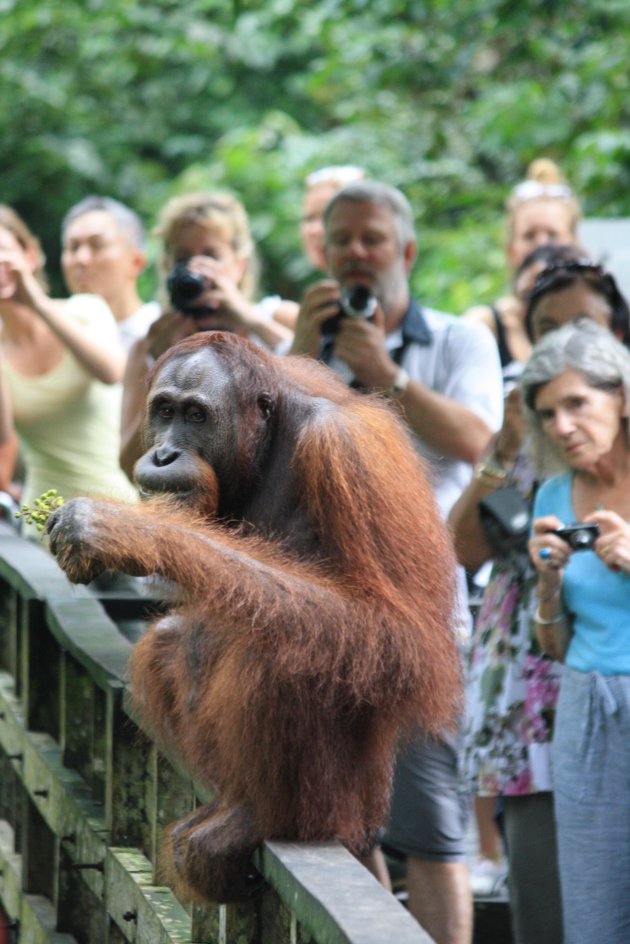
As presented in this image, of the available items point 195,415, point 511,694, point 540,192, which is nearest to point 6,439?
point 540,192

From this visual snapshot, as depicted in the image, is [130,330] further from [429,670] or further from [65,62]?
[65,62]

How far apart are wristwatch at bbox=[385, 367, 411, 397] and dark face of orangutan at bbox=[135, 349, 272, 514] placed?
3.38 feet

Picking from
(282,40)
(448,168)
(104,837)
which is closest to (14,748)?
(104,837)

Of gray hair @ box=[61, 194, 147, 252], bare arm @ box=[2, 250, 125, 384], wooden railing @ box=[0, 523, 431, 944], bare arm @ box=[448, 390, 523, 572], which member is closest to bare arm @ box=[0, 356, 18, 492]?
bare arm @ box=[2, 250, 125, 384]

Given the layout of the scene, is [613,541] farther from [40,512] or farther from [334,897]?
[334,897]

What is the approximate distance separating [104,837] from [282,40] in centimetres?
1083

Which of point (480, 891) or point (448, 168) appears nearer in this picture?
point (480, 891)

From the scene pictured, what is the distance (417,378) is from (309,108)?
1059 centimetres

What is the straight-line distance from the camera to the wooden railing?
7.61ft

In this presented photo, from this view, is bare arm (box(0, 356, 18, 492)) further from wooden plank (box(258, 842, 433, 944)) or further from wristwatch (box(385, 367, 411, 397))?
wooden plank (box(258, 842, 433, 944))

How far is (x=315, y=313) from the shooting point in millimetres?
4191

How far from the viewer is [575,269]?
4219mm

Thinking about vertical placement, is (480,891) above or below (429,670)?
below

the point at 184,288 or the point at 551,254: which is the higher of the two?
the point at 551,254
